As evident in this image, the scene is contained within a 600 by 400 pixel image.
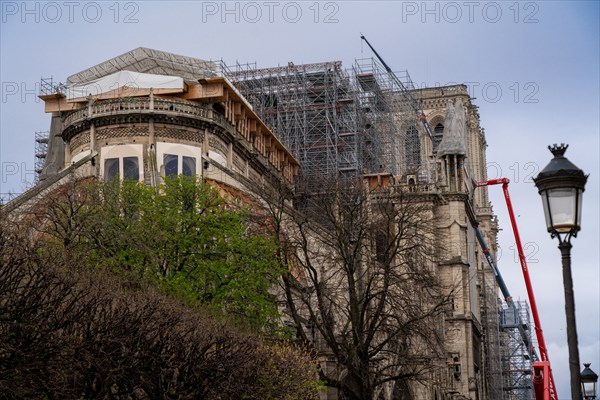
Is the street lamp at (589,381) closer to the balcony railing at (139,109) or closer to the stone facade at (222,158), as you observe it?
the stone facade at (222,158)

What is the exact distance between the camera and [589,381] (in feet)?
80.5

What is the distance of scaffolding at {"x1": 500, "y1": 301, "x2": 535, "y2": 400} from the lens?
115062mm

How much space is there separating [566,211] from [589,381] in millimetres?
11744

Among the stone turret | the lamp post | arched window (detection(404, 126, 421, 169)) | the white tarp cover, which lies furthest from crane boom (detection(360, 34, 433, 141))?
the lamp post

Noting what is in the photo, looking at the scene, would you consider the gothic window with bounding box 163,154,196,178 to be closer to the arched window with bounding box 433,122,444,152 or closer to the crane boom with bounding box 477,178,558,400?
the crane boom with bounding box 477,178,558,400

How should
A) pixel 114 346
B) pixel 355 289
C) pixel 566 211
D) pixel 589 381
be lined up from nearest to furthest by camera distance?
pixel 566 211
pixel 589 381
pixel 114 346
pixel 355 289

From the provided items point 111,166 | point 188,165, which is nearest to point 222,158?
point 188,165

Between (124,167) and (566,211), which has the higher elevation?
(124,167)

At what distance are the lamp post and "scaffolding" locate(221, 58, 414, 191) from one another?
61236 millimetres

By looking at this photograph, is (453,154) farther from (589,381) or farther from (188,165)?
(589,381)

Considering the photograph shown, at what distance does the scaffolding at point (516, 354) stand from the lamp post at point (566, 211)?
101 metres

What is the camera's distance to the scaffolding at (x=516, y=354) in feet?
378

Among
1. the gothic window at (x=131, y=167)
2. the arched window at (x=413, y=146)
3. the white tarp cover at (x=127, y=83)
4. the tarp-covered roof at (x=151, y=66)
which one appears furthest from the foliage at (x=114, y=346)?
the arched window at (x=413, y=146)

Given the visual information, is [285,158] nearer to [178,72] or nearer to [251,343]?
[178,72]
